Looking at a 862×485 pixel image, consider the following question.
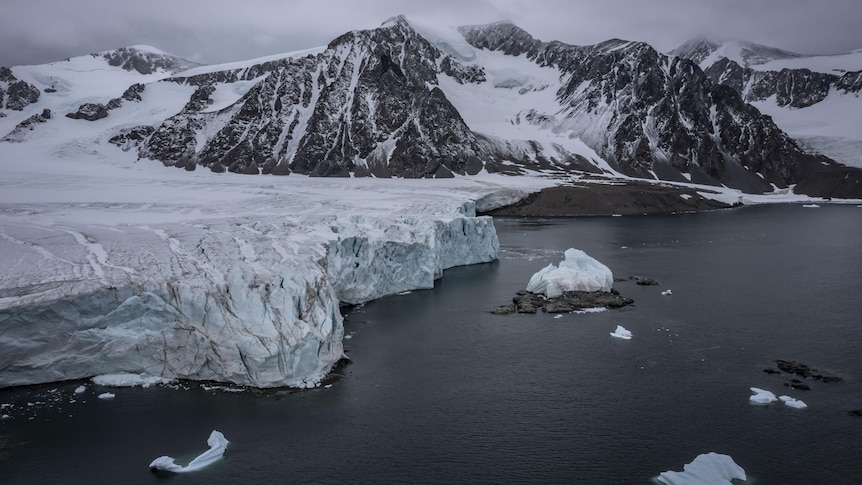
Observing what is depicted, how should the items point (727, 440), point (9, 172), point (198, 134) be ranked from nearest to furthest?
point (727, 440) < point (9, 172) < point (198, 134)

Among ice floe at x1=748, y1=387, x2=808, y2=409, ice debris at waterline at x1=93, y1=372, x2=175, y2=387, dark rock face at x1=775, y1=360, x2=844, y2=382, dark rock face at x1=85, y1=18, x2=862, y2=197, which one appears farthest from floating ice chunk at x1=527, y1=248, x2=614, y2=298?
dark rock face at x1=85, y1=18, x2=862, y2=197

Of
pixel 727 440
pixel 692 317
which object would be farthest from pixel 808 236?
pixel 727 440

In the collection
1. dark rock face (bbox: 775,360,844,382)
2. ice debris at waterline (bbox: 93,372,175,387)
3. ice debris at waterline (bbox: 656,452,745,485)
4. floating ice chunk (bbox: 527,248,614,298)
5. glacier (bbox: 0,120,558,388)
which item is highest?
glacier (bbox: 0,120,558,388)

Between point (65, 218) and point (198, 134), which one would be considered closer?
point (65, 218)

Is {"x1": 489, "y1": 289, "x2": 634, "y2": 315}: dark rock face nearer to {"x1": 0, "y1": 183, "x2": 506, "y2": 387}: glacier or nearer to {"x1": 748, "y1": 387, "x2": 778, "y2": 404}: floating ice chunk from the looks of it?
{"x1": 0, "y1": 183, "x2": 506, "y2": 387}: glacier

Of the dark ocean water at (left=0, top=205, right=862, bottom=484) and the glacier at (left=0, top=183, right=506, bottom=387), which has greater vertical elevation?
the glacier at (left=0, top=183, right=506, bottom=387)

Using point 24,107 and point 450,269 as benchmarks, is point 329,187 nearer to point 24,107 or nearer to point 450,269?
point 450,269

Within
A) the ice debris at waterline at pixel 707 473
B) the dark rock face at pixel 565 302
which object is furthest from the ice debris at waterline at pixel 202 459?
the dark rock face at pixel 565 302

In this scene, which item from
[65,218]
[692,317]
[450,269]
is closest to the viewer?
[692,317]
